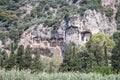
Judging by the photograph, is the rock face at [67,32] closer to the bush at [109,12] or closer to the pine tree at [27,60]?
the bush at [109,12]

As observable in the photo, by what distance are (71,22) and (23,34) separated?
15.0 meters

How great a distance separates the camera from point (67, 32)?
7788 cm

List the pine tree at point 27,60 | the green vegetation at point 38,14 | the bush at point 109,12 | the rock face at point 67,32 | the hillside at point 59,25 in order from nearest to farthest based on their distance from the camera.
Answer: the pine tree at point 27,60 < the rock face at point 67,32 < the hillside at point 59,25 < the green vegetation at point 38,14 < the bush at point 109,12

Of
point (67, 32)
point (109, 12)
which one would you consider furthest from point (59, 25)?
point (109, 12)

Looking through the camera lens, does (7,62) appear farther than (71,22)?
No

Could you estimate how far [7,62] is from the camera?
3672cm

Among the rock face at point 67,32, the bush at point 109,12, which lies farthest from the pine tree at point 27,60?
the bush at point 109,12

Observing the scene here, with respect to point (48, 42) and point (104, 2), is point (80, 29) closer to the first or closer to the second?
point (48, 42)

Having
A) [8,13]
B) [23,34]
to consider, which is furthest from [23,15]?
[23,34]

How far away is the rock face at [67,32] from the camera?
77.2 meters

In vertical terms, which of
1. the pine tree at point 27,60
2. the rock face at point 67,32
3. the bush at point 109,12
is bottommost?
the rock face at point 67,32

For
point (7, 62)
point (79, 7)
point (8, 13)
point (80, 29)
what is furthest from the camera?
point (8, 13)

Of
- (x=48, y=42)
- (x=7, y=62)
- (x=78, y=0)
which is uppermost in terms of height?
(x=78, y=0)

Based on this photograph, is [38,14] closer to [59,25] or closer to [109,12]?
[59,25]
